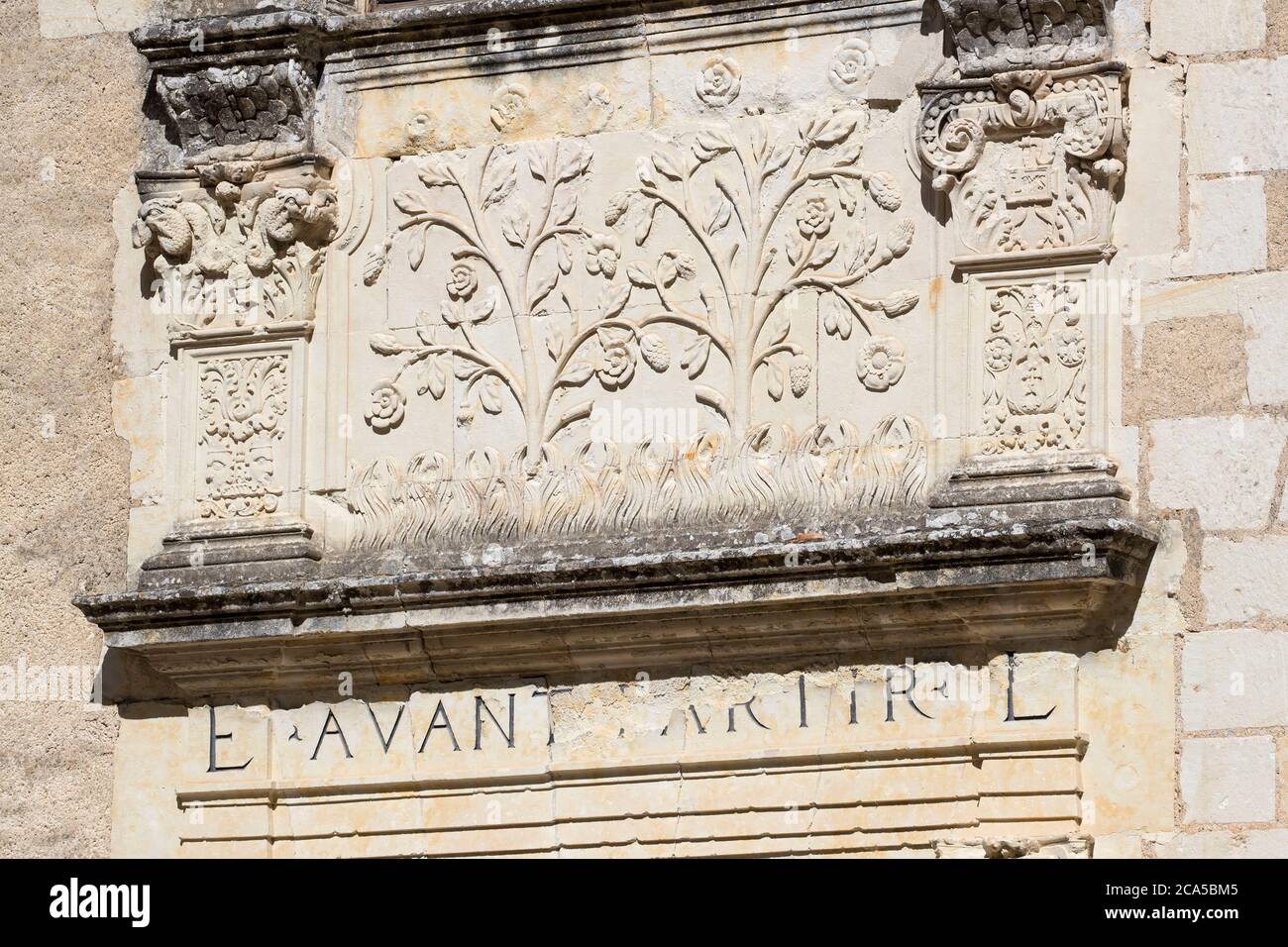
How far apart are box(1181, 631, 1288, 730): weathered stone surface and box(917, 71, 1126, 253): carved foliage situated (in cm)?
107

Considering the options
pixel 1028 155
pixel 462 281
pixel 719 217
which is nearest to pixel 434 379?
pixel 462 281

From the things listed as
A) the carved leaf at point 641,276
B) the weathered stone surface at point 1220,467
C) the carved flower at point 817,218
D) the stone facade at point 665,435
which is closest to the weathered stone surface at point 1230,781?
the stone facade at point 665,435

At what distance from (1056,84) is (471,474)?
184 cm

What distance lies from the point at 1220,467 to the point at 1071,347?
478 mm

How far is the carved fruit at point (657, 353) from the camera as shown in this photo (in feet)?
26.5

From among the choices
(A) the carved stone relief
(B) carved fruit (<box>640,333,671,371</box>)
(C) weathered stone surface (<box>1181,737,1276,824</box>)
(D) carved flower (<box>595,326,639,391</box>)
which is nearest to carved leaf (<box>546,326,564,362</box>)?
(A) the carved stone relief

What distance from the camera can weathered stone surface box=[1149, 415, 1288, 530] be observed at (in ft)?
24.7

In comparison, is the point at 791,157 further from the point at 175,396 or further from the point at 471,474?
the point at 175,396

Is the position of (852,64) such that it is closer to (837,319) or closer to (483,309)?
(837,319)

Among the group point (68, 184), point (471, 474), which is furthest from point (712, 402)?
point (68, 184)

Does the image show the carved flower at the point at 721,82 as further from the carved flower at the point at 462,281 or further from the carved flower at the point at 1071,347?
the carved flower at the point at 1071,347

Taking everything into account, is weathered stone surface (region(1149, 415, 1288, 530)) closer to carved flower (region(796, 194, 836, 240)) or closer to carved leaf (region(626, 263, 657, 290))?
carved flower (region(796, 194, 836, 240))

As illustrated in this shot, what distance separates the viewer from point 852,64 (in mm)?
8062

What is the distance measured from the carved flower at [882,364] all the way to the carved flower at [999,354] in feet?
0.76
